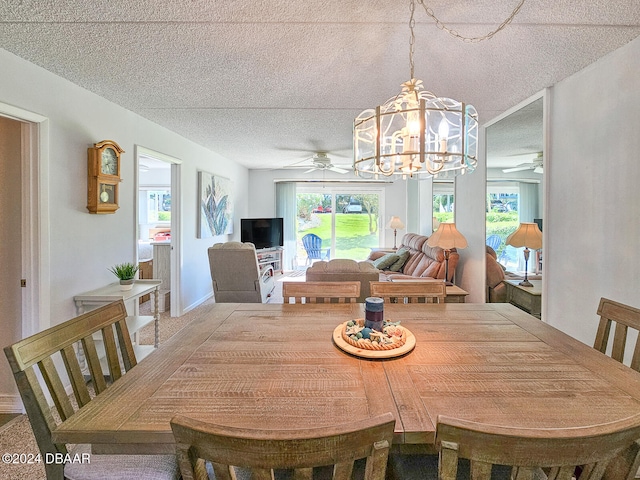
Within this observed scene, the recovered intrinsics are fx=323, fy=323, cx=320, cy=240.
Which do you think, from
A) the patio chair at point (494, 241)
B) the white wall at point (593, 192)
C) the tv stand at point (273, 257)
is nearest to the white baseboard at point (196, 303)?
the tv stand at point (273, 257)

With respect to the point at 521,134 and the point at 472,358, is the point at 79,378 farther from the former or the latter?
the point at 521,134

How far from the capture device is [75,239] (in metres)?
2.46

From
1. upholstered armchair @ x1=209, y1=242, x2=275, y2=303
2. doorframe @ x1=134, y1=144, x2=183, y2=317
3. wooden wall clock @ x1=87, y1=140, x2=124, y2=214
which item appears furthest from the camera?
doorframe @ x1=134, y1=144, x2=183, y2=317

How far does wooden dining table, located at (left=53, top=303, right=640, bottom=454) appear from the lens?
35.6 inches

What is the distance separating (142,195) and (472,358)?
7838 millimetres

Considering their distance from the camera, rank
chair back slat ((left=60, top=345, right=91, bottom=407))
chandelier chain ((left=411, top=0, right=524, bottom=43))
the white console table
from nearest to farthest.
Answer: chair back slat ((left=60, top=345, right=91, bottom=407)) → chandelier chain ((left=411, top=0, right=524, bottom=43)) → the white console table

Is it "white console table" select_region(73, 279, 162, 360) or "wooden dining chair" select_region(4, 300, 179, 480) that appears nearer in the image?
"wooden dining chair" select_region(4, 300, 179, 480)

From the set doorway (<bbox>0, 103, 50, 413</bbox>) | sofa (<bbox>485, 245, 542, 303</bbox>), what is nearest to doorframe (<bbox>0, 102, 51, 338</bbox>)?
doorway (<bbox>0, 103, 50, 413</bbox>)

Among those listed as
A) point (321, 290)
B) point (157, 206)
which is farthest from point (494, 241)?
point (157, 206)

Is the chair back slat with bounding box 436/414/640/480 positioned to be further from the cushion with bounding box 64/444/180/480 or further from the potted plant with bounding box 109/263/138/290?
the potted plant with bounding box 109/263/138/290

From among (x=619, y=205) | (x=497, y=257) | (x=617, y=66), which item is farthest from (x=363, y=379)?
(x=497, y=257)

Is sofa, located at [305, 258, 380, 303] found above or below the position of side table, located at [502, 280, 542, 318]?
above

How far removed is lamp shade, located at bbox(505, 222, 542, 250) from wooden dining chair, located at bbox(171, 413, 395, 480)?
2884mm

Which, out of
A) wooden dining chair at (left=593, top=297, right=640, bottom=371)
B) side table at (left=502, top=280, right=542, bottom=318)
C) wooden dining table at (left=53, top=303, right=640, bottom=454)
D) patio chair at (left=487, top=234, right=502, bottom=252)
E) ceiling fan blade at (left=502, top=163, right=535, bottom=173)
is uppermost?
ceiling fan blade at (left=502, top=163, right=535, bottom=173)
